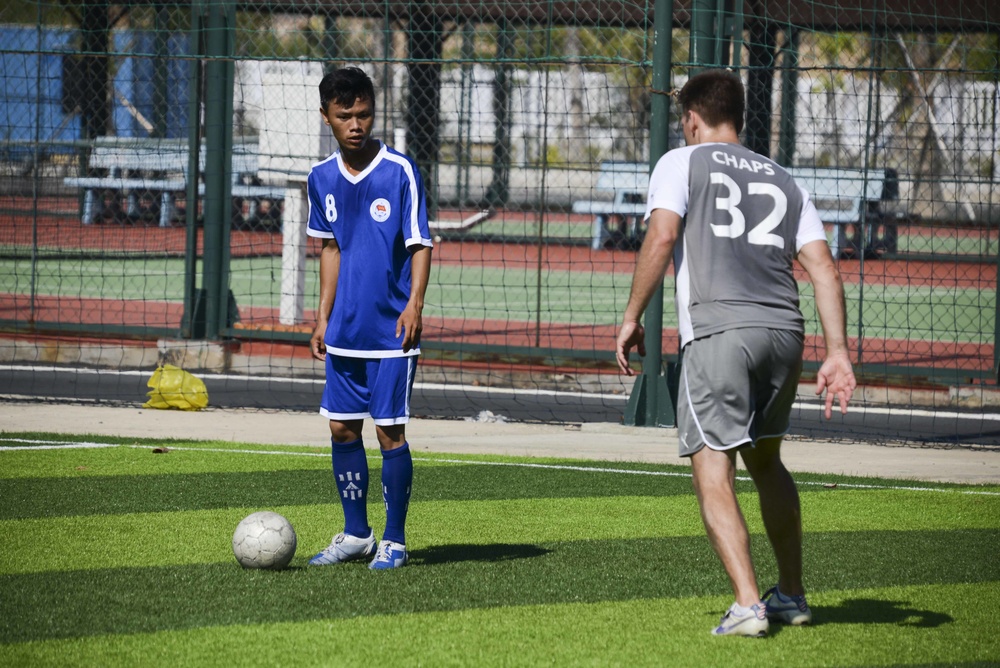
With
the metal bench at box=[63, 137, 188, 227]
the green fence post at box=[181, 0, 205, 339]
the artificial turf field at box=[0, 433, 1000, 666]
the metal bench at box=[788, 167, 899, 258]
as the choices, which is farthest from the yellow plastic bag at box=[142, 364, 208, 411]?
the metal bench at box=[63, 137, 188, 227]

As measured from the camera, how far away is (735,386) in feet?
14.4

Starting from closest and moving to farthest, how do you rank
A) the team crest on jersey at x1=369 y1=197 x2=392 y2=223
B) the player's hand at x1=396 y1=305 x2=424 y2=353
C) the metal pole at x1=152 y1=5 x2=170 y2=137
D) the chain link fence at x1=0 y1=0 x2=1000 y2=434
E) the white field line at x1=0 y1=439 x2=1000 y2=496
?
the player's hand at x1=396 y1=305 x2=424 y2=353, the team crest on jersey at x1=369 y1=197 x2=392 y2=223, the white field line at x1=0 y1=439 x2=1000 y2=496, the chain link fence at x1=0 y1=0 x2=1000 y2=434, the metal pole at x1=152 y1=5 x2=170 y2=137

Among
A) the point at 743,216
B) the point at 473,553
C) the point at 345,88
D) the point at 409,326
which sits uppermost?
the point at 345,88

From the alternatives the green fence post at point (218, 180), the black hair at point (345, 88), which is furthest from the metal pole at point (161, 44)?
the black hair at point (345, 88)

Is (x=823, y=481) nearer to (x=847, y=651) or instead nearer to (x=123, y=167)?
(x=847, y=651)

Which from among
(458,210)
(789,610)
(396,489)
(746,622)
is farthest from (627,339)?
(458,210)

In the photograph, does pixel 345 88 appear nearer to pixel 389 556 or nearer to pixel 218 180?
pixel 389 556

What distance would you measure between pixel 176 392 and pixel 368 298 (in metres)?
Answer: 5.50

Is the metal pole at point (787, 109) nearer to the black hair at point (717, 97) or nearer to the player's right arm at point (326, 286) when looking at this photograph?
the player's right arm at point (326, 286)

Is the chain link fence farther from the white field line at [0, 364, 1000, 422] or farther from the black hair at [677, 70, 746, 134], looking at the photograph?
the black hair at [677, 70, 746, 134]

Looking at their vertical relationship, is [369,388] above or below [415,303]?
below

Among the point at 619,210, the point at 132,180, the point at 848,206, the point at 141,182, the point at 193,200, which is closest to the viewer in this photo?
the point at 193,200

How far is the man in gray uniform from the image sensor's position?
14.4 feet

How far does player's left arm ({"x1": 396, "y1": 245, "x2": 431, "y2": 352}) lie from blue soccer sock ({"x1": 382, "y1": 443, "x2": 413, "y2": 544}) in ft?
1.61
